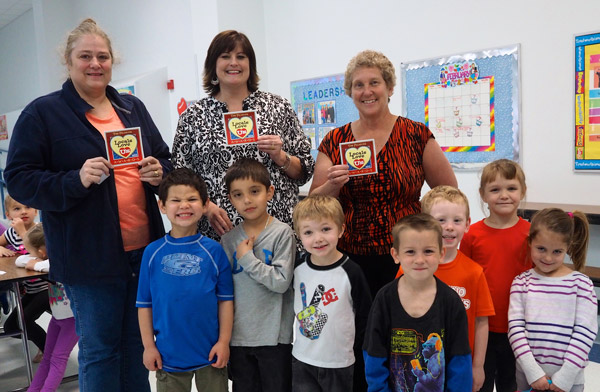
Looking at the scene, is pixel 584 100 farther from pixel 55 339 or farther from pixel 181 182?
pixel 55 339

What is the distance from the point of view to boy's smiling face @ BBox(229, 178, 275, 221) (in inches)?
76.3

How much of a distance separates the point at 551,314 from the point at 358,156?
907 mm

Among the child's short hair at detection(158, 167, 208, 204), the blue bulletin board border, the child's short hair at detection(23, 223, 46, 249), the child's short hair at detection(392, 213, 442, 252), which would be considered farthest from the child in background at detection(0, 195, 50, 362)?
the blue bulletin board border

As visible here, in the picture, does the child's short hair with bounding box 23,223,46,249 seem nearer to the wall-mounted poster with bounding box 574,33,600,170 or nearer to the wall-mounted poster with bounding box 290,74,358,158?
the wall-mounted poster with bounding box 290,74,358,158

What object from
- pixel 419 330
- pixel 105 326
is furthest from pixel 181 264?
pixel 419 330

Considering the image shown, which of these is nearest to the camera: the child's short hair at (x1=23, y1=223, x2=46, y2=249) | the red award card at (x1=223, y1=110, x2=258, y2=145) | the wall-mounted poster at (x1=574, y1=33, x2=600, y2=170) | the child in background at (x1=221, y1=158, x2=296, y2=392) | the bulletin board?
the child in background at (x1=221, y1=158, x2=296, y2=392)

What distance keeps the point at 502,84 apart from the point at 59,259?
334 cm

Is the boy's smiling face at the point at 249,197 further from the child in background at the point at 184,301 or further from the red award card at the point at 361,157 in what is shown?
the red award card at the point at 361,157

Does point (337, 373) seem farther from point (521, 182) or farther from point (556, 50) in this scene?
point (556, 50)

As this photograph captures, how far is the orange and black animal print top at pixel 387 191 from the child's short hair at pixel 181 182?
0.59m

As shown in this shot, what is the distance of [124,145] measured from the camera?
1894 mm

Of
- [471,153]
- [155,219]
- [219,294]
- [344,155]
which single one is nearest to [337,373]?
[219,294]

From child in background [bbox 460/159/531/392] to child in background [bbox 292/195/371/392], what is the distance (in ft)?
1.59

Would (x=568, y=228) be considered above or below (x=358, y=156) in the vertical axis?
below
